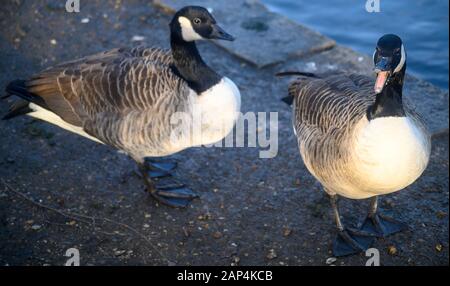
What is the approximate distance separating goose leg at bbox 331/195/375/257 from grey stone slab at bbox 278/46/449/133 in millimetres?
1508

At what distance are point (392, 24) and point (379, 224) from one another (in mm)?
4361

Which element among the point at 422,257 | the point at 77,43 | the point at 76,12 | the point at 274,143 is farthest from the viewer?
the point at 76,12

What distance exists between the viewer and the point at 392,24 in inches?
312

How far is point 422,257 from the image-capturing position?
162 inches

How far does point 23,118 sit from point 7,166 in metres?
0.72

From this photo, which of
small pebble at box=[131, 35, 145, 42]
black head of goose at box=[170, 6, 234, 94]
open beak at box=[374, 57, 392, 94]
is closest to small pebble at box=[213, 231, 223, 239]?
black head of goose at box=[170, 6, 234, 94]

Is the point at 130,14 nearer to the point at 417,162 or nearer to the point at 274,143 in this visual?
the point at 274,143

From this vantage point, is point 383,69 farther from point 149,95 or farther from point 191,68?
point 149,95

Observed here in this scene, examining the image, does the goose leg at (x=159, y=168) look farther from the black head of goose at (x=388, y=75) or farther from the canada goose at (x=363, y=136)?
the black head of goose at (x=388, y=75)

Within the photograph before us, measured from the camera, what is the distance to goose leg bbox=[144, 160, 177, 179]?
16.2 feet

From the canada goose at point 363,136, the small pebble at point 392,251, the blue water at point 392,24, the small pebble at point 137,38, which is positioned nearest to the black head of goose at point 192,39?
the canada goose at point 363,136

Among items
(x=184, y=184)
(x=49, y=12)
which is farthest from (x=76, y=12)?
(x=184, y=184)

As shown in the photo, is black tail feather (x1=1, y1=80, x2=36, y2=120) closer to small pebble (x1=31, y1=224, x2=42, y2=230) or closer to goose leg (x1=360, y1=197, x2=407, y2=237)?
small pebble (x1=31, y1=224, x2=42, y2=230)

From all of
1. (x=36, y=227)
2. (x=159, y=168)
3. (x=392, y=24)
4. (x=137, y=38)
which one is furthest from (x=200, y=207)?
(x=392, y=24)
